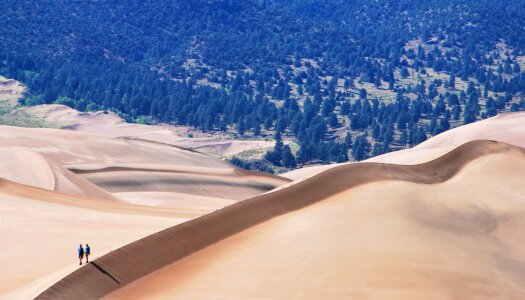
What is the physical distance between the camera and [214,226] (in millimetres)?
29031

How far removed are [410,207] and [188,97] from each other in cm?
15739

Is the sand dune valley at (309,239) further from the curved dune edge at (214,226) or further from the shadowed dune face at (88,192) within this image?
the shadowed dune face at (88,192)

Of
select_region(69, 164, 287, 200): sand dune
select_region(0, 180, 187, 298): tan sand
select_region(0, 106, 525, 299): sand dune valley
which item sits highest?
select_region(0, 106, 525, 299): sand dune valley

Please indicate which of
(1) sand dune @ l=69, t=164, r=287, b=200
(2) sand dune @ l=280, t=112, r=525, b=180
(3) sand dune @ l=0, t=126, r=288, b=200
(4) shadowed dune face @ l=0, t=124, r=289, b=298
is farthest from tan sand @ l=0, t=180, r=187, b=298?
(2) sand dune @ l=280, t=112, r=525, b=180

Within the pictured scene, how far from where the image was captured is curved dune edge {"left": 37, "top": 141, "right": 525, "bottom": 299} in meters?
23.8

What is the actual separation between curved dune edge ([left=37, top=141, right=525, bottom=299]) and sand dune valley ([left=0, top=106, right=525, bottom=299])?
38 millimetres

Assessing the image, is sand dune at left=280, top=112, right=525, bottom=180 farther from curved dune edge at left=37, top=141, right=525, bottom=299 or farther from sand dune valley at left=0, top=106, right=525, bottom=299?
curved dune edge at left=37, top=141, right=525, bottom=299

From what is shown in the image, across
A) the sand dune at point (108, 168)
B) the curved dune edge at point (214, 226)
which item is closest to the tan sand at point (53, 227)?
the curved dune edge at point (214, 226)

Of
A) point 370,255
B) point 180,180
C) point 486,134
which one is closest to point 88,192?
point 180,180

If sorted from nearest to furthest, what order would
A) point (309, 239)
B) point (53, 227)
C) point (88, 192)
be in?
point (309, 239)
point (53, 227)
point (88, 192)

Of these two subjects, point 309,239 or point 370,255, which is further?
point 309,239

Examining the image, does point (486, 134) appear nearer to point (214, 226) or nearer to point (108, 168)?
point (108, 168)

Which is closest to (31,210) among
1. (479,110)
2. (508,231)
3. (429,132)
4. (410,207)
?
(410,207)

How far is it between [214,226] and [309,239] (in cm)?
258
